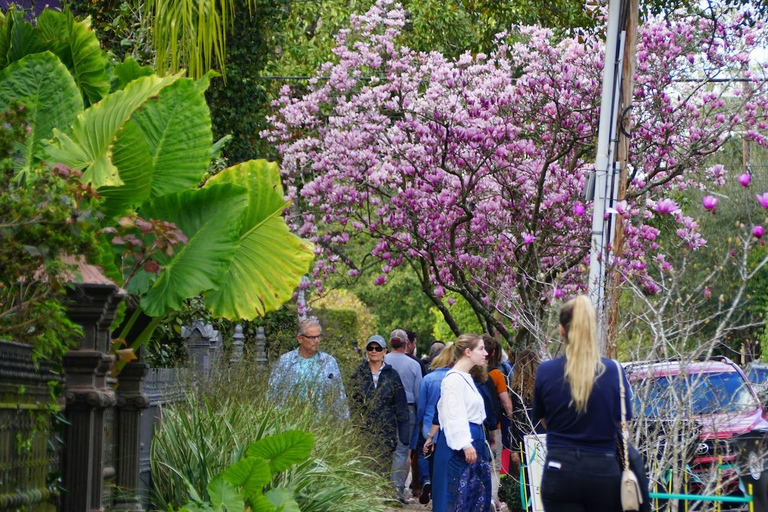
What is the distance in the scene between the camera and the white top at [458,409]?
9.14 meters

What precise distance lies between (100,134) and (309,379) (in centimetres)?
411

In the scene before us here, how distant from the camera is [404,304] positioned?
6359 cm

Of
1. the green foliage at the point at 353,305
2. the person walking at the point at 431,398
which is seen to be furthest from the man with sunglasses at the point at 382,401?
the green foliage at the point at 353,305

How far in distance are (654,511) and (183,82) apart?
12.7 ft

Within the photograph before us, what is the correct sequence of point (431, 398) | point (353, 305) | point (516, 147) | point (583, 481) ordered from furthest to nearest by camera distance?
1. point (353, 305)
2. point (516, 147)
3. point (431, 398)
4. point (583, 481)

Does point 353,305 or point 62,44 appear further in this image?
point 353,305

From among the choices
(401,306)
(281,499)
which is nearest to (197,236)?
(281,499)

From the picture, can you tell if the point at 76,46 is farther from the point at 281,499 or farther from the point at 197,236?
the point at 281,499

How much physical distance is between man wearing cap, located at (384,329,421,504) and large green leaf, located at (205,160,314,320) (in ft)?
→ 13.5

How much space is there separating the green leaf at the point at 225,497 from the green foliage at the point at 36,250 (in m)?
1.66

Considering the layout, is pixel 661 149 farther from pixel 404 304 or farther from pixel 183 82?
pixel 404 304

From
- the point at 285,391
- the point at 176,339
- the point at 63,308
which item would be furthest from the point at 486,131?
the point at 63,308

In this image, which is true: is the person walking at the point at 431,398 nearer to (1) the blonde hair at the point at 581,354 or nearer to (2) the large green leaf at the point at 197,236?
(2) the large green leaf at the point at 197,236

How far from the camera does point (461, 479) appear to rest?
9219mm
